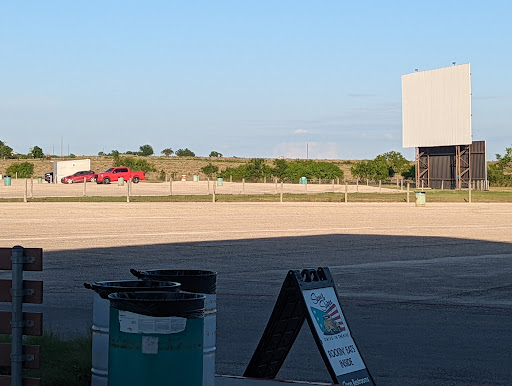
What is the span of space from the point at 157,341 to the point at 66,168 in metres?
98.0

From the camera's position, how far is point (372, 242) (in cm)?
2711

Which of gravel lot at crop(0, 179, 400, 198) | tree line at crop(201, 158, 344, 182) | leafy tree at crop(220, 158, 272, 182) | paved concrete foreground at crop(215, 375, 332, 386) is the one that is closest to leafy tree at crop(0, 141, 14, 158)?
tree line at crop(201, 158, 344, 182)

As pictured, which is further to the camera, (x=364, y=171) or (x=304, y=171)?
(x=364, y=171)

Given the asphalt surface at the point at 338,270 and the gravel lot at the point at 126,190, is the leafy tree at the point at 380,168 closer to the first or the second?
the gravel lot at the point at 126,190

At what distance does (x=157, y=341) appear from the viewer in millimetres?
5332

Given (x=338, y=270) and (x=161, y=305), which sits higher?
(x=161, y=305)

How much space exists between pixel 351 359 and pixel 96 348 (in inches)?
79.9

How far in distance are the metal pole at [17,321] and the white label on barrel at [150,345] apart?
3.73 feet

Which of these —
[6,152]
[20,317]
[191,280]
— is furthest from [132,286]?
[6,152]

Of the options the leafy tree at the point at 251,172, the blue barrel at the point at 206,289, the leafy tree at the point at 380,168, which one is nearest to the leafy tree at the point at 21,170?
the leafy tree at the point at 251,172

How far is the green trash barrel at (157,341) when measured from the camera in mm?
5328

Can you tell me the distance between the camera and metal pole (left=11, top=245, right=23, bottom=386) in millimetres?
6016

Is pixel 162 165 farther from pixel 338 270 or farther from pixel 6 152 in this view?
pixel 338 270

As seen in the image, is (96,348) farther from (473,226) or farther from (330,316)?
(473,226)
